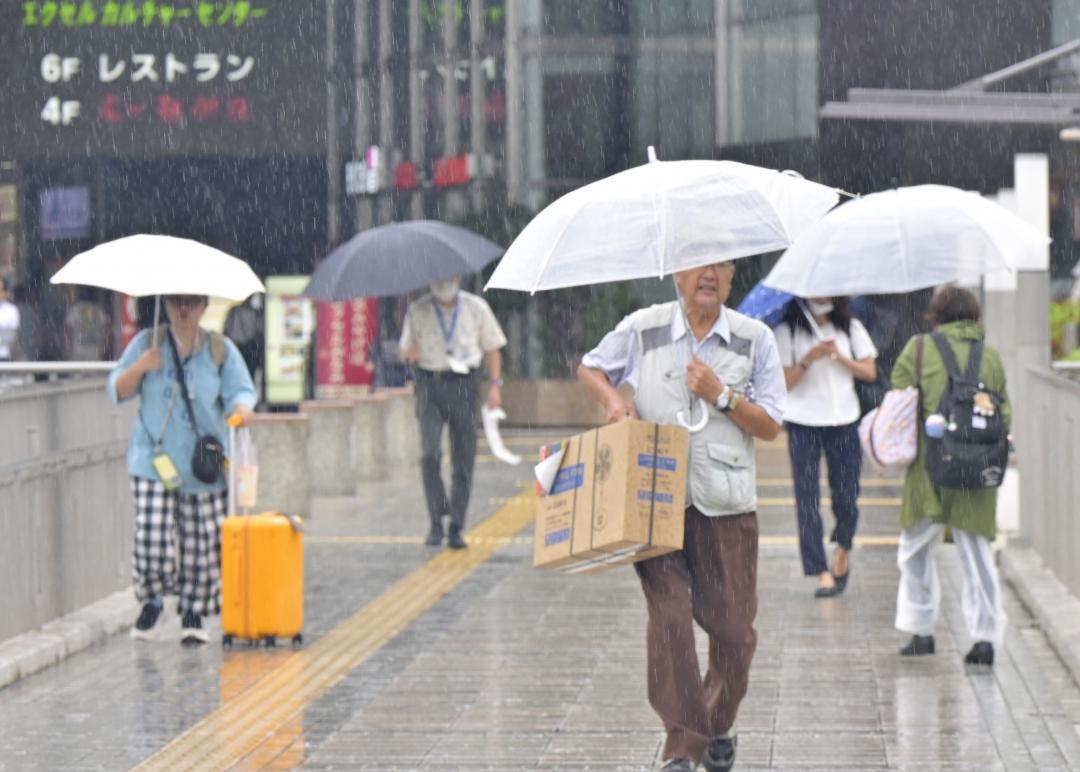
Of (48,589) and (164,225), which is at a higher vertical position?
(164,225)

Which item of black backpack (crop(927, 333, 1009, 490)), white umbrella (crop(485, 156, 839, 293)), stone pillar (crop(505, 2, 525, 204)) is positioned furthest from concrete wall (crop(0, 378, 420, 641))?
stone pillar (crop(505, 2, 525, 204))

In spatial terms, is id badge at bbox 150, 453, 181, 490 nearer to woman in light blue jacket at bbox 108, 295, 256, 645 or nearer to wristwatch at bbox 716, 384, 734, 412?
woman in light blue jacket at bbox 108, 295, 256, 645

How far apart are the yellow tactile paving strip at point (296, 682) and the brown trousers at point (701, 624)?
5.06ft

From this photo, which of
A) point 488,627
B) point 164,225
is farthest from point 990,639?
point 164,225

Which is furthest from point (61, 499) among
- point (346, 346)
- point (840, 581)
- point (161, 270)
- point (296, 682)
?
point (346, 346)

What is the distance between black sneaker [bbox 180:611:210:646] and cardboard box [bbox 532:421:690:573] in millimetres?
3679

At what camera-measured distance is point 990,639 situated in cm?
942

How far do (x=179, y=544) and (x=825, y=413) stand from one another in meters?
3.39

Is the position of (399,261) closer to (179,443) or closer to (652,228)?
(179,443)

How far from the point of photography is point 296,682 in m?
9.18

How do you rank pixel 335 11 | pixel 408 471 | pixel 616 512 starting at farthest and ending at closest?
pixel 335 11
pixel 408 471
pixel 616 512

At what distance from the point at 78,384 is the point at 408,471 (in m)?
9.62

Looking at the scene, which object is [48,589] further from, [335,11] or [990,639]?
[335,11]

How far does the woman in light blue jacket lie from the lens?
32.7 ft
